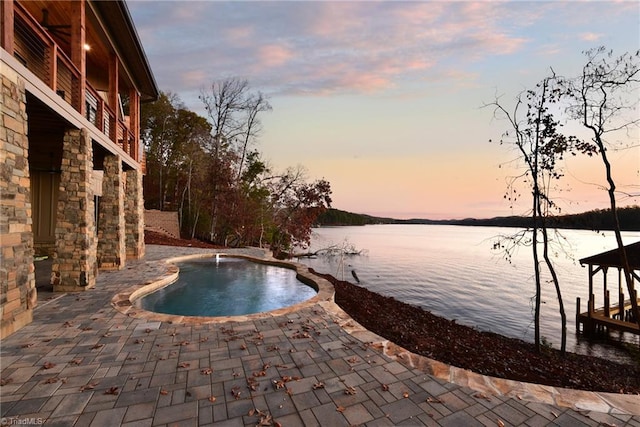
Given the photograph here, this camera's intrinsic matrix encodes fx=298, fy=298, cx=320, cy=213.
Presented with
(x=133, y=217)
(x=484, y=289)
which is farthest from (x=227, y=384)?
(x=484, y=289)

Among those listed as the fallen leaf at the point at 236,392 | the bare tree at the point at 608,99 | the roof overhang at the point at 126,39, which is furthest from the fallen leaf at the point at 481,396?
the roof overhang at the point at 126,39

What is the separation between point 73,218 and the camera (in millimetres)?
5957

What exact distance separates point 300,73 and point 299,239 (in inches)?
470

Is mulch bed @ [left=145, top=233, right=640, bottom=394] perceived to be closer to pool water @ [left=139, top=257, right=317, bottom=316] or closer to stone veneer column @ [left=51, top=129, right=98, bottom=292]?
pool water @ [left=139, top=257, right=317, bottom=316]


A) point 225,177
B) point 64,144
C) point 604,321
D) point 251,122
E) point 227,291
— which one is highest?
point 251,122

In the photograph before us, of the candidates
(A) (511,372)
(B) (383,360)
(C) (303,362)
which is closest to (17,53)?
(C) (303,362)

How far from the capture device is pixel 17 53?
640cm

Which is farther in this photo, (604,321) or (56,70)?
(604,321)

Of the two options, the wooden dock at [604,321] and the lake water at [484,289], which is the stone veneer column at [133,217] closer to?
the lake water at [484,289]

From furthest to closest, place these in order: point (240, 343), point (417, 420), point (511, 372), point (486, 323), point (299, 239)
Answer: point (299, 239) < point (486, 323) < point (511, 372) < point (240, 343) < point (417, 420)

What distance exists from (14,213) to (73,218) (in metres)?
2.25

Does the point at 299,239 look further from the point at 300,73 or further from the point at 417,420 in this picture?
the point at 417,420

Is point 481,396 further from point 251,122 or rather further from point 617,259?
point 251,122

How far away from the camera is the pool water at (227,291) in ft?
19.9
